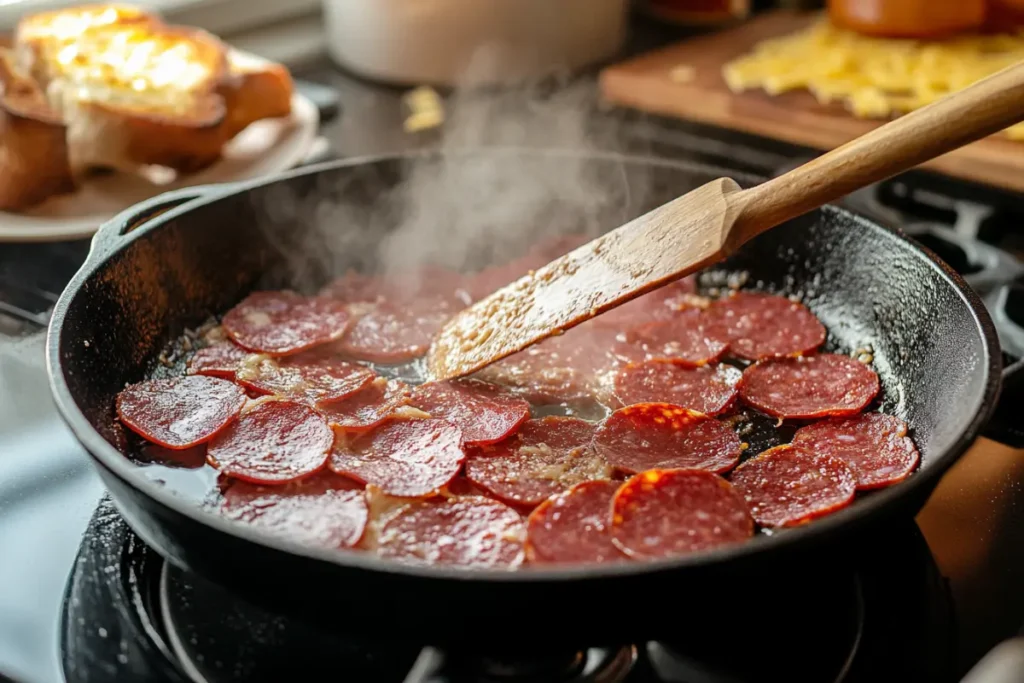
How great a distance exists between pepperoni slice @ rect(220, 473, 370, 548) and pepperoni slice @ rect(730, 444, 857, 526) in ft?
1.35

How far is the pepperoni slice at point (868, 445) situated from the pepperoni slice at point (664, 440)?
108 millimetres

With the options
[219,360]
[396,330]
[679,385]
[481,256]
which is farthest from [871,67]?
[219,360]

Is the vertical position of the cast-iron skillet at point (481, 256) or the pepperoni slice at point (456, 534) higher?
the cast-iron skillet at point (481, 256)

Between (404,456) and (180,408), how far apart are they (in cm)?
28

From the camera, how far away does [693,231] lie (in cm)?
110

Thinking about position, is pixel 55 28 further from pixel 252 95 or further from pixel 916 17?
pixel 916 17

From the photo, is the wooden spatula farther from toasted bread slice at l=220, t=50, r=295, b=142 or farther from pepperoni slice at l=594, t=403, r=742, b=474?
toasted bread slice at l=220, t=50, r=295, b=142

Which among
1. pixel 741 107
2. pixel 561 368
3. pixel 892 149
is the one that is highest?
pixel 892 149

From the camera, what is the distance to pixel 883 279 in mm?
1309

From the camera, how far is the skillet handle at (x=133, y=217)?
1.15 m

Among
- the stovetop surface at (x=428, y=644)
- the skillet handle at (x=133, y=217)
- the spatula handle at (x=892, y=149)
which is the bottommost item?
the stovetop surface at (x=428, y=644)

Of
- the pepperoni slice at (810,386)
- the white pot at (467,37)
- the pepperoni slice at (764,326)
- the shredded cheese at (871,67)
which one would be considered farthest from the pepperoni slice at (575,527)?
the white pot at (467,37)

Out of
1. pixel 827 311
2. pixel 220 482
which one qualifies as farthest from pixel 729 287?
pixel 220 482

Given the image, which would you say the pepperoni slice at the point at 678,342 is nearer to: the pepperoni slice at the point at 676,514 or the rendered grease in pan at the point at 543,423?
the rendered grease in pan at the point at 543,423
